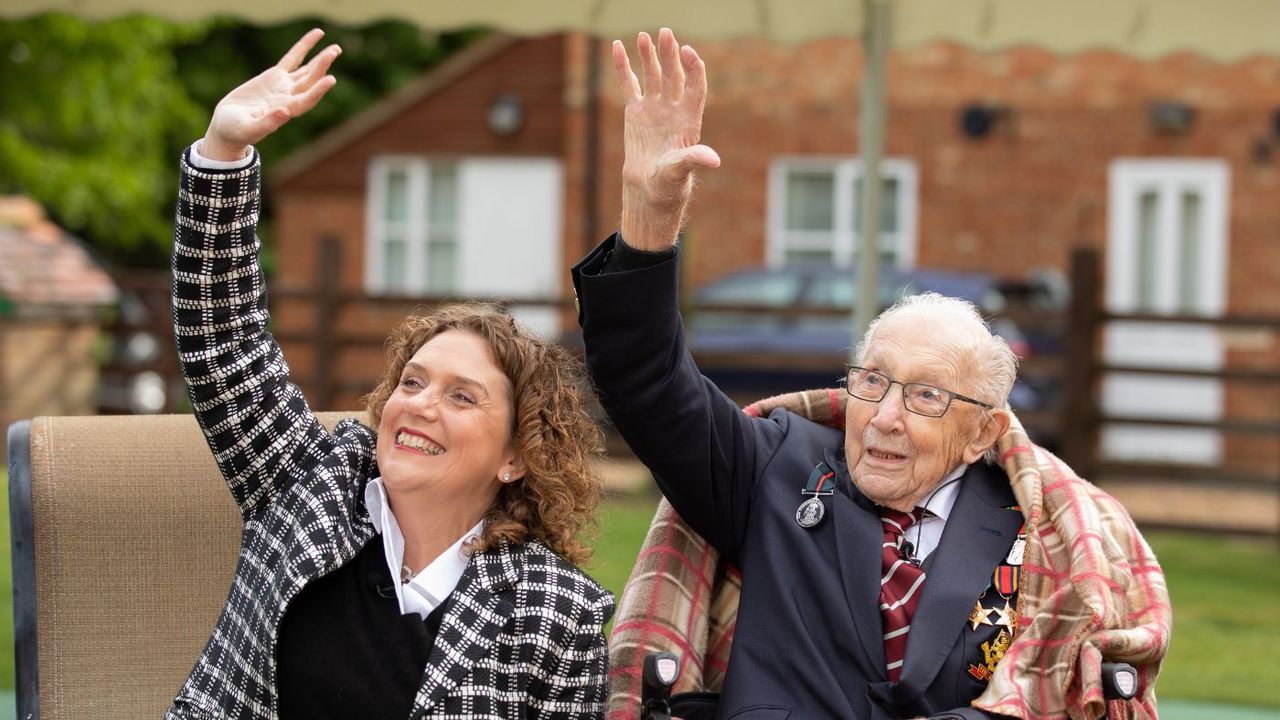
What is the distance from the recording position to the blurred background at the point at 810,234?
10234 millimetres

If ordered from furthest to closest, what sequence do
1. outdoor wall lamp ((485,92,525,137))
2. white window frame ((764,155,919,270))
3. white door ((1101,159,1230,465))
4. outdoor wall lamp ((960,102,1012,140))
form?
outdoor wall lamp ((485,92,525,137))
white window frame ((764,155,919,270))
outdoor wall lamp ((960,102,1012,140))
white door ((1101,159,1230,465))

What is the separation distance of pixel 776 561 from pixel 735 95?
43.7 feet

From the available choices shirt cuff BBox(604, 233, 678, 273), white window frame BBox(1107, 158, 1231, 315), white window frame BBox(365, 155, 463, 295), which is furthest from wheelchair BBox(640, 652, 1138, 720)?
white window frame BBox(365, 155, 463, 295)

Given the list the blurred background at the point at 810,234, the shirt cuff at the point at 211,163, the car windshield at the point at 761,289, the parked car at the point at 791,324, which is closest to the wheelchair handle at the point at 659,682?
the shirt cuff at the point at 211,163

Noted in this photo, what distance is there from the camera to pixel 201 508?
9.91ft

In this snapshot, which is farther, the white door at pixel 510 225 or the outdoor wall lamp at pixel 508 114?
the outdoor wall lamp at pixel 508 114

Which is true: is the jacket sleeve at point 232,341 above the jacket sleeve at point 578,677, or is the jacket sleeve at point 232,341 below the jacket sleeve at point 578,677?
above

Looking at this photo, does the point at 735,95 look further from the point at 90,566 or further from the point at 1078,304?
the point at 90,566

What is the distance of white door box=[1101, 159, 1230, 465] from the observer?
48.0 ft

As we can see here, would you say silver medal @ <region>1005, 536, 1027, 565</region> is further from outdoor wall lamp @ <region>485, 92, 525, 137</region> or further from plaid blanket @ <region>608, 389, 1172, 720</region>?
outdoor wall lamp @ <region>485, 92, 525, 137</region>

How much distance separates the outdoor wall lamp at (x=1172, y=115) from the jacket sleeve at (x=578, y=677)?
44.0ft

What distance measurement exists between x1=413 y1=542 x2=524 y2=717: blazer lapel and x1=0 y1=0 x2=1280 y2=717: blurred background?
418 centimetres

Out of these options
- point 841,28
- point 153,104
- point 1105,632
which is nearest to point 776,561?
point 1105,632

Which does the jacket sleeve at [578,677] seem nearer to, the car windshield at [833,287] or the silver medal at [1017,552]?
the silver medal at [1017,552]
